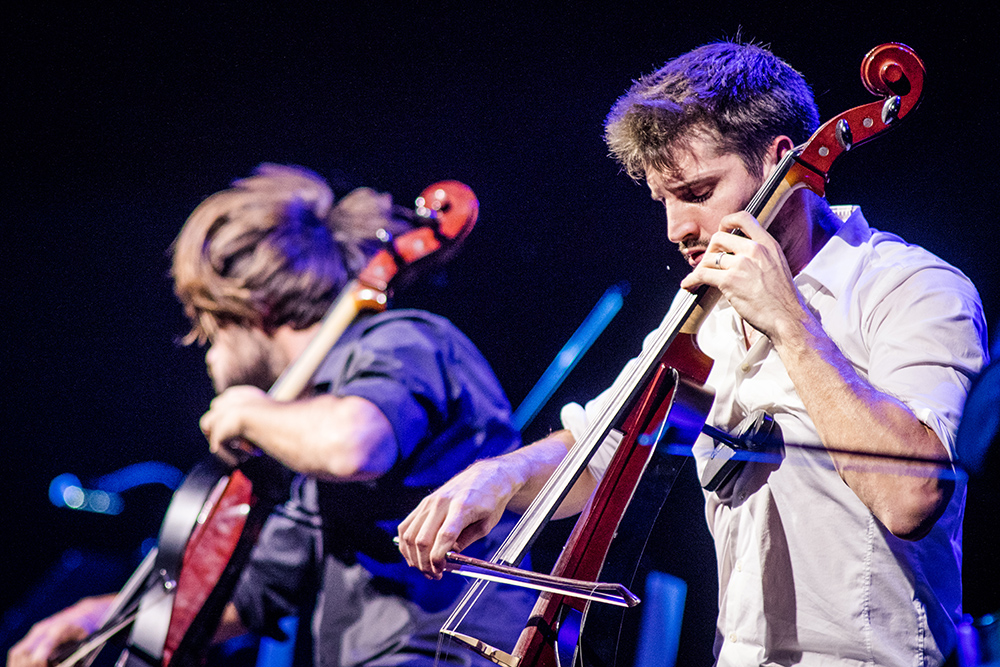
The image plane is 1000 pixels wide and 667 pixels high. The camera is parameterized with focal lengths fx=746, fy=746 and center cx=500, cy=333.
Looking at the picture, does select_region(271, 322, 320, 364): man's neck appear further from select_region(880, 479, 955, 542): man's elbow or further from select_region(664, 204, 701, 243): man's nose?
select_region(880, 479, 955, 542): man's elbow

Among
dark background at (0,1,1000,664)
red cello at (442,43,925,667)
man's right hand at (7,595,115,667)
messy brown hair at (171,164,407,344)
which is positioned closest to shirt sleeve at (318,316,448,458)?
dark background at (0,1,1000,664)

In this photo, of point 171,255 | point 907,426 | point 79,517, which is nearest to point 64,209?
point 171,255

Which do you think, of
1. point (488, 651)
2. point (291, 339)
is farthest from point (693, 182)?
point (291, 339)

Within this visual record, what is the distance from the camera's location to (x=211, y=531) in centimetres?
190

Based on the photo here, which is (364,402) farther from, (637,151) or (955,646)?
(955,646)

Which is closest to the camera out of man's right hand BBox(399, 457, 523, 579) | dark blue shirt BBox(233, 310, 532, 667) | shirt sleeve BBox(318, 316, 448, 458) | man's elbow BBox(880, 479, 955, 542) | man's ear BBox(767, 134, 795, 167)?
man's elbow BBox(880, 479, 955, 542)

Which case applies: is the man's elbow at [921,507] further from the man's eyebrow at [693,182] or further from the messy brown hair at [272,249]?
the messy brown hair at [272,249]

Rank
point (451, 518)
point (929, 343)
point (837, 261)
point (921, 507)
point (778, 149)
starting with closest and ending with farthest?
point (921, 507) < point (929, 343) < point (451, 518) < point (837, 261) < point (778, 149)

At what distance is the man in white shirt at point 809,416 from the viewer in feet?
3.25

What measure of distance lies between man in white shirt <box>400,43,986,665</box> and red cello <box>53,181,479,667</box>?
814 mm

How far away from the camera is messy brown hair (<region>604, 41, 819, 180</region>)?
4.71ft

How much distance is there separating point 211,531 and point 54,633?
0.46m

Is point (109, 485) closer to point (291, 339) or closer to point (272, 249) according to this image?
point (291, 339)

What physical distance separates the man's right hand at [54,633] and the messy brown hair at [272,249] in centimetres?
82
